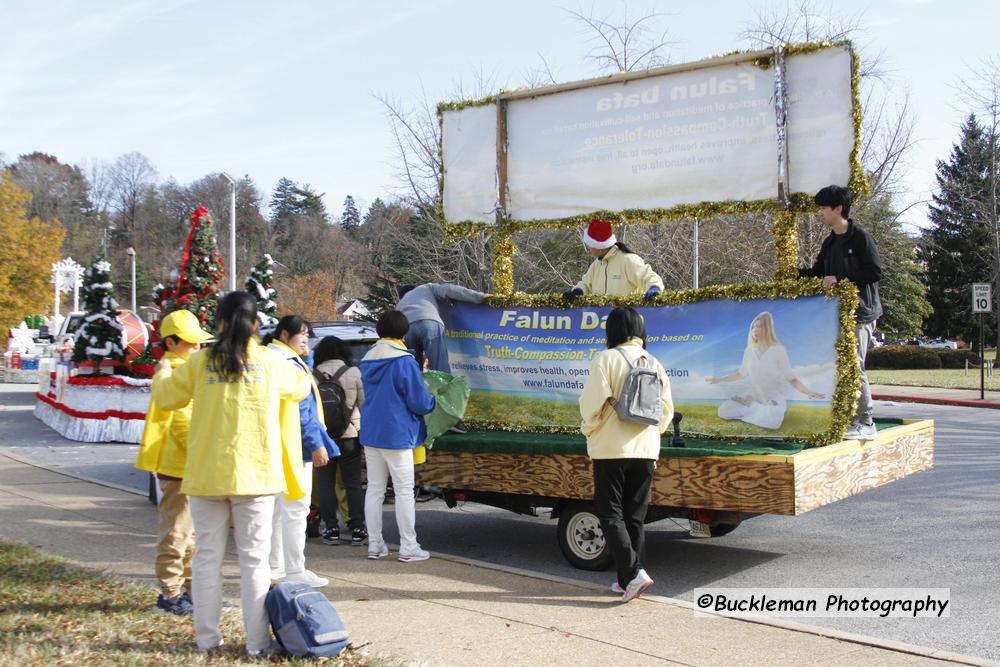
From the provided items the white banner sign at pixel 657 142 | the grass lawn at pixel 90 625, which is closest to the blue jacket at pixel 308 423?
the grass lawn at pixel 90 625

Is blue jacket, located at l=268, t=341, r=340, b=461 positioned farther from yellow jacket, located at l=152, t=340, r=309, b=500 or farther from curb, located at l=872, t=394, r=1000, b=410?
curb, located at l=872, t=394, r=1000, b=410

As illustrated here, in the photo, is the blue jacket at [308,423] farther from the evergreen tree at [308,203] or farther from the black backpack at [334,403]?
the evergreen tree at [308,203]

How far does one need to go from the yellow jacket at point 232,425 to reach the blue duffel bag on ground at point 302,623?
56cm

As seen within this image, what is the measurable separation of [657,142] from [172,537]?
5103 millimetres

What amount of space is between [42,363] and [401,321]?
17.0 metres

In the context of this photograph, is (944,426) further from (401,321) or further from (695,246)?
(401,321)

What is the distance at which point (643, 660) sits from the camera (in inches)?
192

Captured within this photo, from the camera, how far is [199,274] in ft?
55.9

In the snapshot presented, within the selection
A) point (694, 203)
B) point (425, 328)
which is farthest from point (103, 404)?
point (694, 203)

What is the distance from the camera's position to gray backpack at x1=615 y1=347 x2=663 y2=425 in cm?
587

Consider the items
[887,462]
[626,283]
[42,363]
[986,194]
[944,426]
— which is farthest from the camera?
[986,194]

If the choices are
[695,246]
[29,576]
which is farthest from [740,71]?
[695,246]

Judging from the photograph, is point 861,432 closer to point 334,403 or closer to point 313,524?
point 334,403

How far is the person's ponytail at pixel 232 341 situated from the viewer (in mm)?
4703
